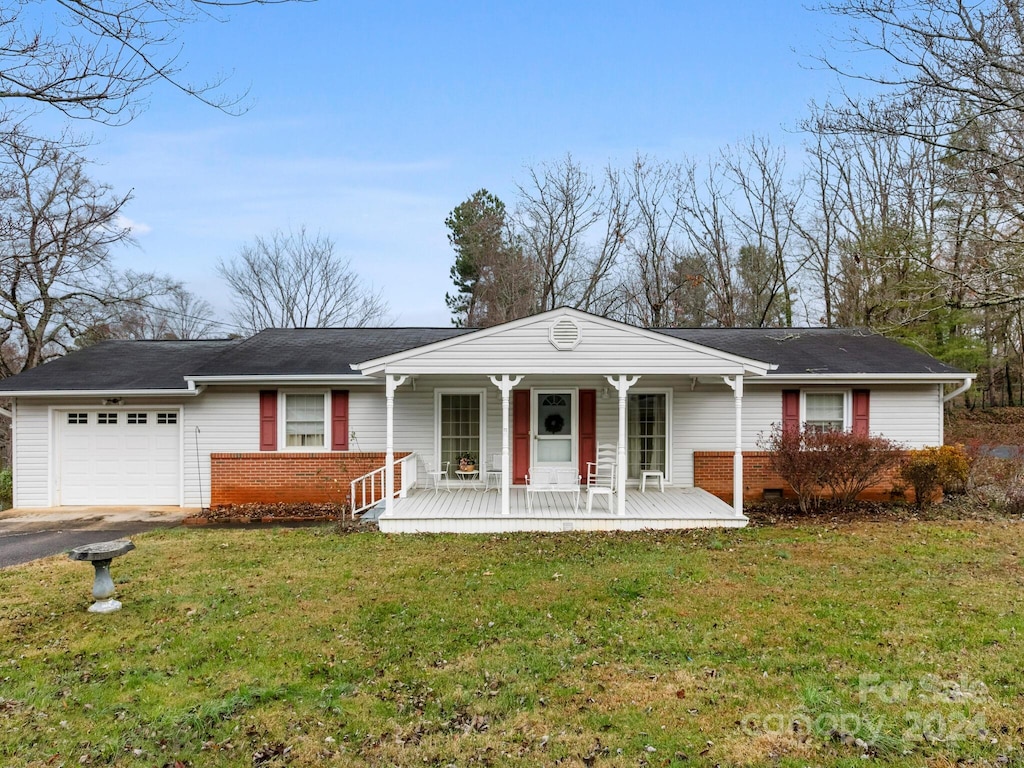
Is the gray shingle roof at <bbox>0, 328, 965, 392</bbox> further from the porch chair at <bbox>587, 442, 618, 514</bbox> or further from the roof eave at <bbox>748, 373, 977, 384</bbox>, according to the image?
the porch chair at <bbox>587, 442, 618, 514</bbox>

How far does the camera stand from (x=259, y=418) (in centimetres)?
1105

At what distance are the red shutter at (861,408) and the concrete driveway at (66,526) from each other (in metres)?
13.0

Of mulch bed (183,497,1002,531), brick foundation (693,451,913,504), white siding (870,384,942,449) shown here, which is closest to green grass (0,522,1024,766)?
mulch bed (183,497,1002,531)

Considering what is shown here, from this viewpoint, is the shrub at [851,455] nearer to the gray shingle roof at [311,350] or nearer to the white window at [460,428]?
the white window at [460,428]

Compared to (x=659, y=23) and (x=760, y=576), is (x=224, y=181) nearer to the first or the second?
(x=659, y=23)

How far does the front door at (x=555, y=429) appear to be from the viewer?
11047mm

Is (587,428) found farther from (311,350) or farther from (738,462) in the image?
(311,350)

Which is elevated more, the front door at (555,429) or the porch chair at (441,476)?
the front door at (555,429)

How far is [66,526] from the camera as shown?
9648mm

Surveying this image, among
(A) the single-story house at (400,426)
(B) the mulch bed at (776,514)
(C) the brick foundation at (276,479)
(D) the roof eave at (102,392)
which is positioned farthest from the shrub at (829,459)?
(D) the roof eave at (102,392)

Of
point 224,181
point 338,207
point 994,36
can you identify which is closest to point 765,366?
point 994,36

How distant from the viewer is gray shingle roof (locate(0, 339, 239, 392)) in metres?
10.8

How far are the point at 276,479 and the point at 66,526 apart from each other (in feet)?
11.2

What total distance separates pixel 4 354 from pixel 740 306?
28.7 meters
